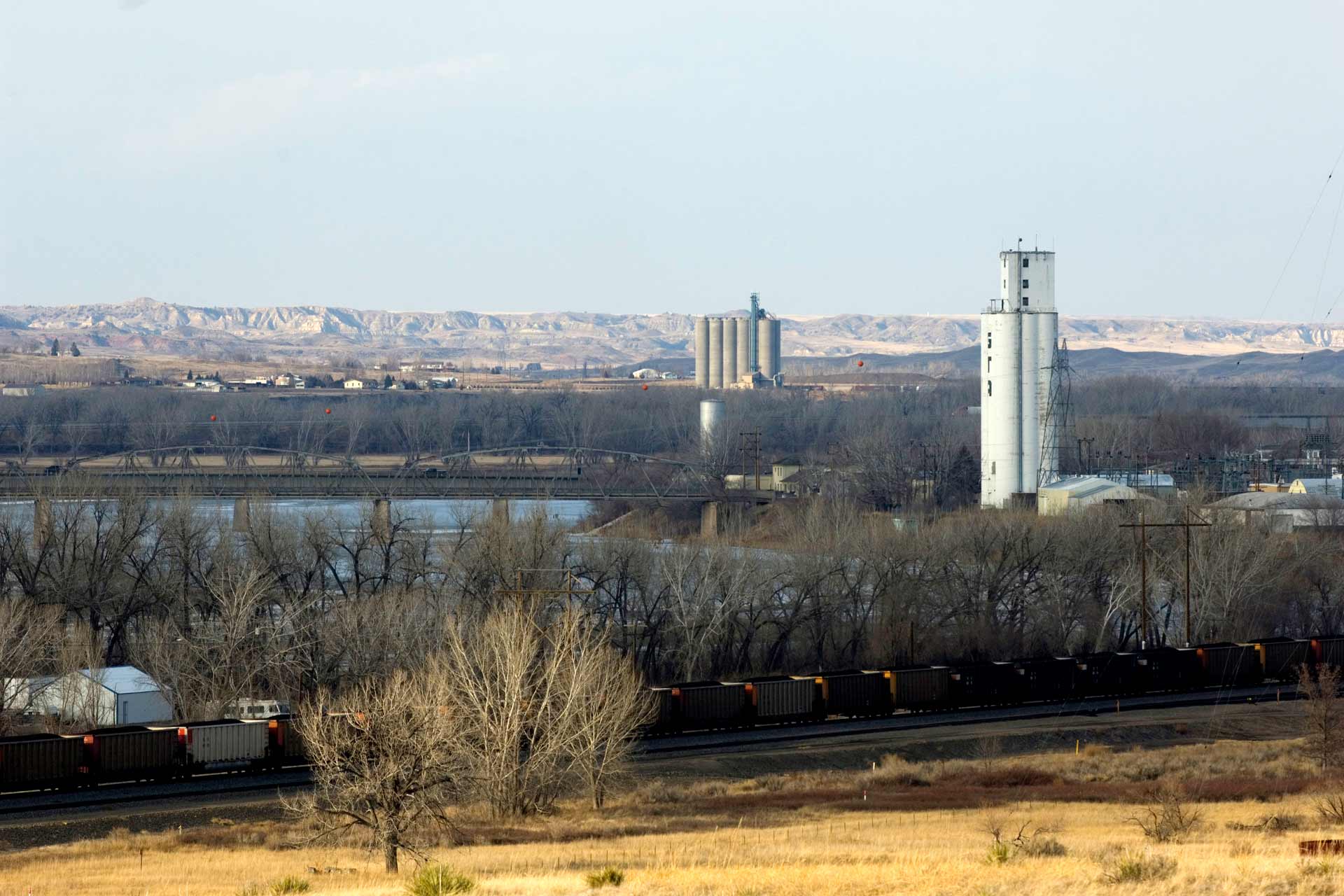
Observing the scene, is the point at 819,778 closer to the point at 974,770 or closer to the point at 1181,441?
the point at 974,770

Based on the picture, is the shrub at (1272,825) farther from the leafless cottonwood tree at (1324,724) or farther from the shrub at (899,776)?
the leafless cottonwood tree at (1324,724)

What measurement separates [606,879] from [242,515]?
5613cm

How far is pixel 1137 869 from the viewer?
1892cm

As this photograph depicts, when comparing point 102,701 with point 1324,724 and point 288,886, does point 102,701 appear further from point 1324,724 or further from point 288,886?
point 1324,724

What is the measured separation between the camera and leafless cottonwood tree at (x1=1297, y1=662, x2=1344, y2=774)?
3575cm

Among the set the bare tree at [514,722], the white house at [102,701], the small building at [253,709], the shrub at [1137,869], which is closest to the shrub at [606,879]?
the shrub at [1137,869]

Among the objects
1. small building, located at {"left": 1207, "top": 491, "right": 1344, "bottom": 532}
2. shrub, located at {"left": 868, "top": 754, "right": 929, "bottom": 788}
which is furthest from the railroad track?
small building, located at {"left": 1207, "top": 491, "right": 1344, "bottom": 532}

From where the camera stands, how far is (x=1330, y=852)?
20.3m

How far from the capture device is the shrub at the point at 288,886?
811 inches

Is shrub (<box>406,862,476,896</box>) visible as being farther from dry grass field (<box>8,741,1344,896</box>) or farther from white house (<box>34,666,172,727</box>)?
white house (<box>34,666,172,727</box>)

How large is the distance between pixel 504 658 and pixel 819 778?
703 centimetres

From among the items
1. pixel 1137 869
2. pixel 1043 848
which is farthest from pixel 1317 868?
pixel 1043 848

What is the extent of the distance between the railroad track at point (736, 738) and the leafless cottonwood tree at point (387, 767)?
16.9 feet

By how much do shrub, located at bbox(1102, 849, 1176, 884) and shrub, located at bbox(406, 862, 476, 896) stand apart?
729 cm
